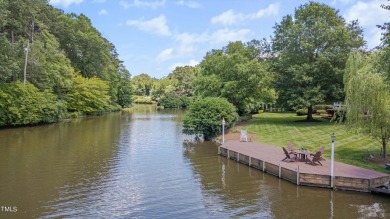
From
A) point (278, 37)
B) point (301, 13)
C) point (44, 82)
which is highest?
point (301, 13)

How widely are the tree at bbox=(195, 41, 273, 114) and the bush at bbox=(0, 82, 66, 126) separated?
1949 centimetres

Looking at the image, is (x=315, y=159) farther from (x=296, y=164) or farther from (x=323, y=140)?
(x=323, y=140)

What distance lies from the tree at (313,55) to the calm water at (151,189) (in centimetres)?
1621

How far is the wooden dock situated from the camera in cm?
1455

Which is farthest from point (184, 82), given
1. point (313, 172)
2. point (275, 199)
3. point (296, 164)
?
point (275, 199)

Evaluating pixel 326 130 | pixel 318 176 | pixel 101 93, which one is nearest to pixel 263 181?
pixel 318 176

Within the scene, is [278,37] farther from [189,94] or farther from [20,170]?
[189,94]

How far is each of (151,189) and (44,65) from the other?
3417 centimetres

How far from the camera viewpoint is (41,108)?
4072 cm

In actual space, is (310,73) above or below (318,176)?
above

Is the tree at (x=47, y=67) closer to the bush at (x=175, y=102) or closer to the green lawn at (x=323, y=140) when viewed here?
the green lawn at (x=323, y=140)

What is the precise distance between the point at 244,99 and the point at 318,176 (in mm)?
27530

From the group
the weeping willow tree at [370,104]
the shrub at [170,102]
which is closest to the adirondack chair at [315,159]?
the weeping willow tree at [370,104]

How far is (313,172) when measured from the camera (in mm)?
15742
